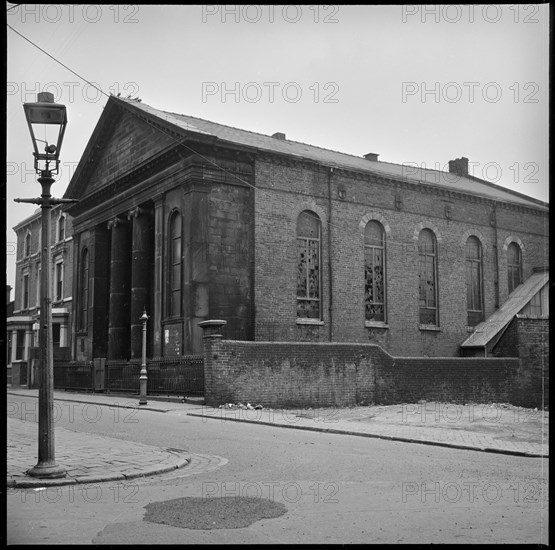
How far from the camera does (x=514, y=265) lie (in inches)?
1336

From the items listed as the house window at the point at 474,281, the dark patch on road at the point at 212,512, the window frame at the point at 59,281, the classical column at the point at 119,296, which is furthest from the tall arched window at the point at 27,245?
the dark patch on road at the point at 212,512

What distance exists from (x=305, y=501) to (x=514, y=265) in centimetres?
2926

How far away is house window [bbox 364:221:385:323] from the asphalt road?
1691 cm

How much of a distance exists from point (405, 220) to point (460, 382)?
7.93 metres

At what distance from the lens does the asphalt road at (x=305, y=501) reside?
5531 millimetres

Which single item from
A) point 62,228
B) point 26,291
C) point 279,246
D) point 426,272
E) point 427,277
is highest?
point 62,228

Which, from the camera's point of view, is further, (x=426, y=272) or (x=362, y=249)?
(x=426, y=272)

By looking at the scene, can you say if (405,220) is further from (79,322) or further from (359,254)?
(79,322)

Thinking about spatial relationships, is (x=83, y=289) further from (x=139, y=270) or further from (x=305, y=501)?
(x=305, y=501)

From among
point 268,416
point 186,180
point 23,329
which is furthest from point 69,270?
point 268,416

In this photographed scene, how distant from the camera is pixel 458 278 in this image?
3152 cm
